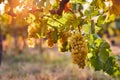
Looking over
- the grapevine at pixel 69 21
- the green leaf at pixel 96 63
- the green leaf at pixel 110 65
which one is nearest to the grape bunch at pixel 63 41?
the grapevine at pixel 69 21

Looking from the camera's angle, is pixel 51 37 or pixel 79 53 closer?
pixel 79 53

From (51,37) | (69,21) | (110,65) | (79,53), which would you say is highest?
(69,21)

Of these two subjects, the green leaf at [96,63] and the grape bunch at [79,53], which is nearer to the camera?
the grape bunch at [79,53]

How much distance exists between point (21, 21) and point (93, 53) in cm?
62

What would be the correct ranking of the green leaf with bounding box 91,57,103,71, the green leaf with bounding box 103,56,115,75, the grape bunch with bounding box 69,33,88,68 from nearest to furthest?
the grape bunch with bounding box 69,33,88,68, the green leaf with bounding box 91,57,103,71, the green leaf with bounding box 103,56,115,75

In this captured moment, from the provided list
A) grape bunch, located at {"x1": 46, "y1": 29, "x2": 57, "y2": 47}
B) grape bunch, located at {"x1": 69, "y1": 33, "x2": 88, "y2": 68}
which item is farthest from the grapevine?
grape bunch, located at {"x1": 69, "y1": 33, "x2": 88, "y2": 68}

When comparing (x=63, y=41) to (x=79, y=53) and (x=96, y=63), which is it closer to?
(x=96, y=63)

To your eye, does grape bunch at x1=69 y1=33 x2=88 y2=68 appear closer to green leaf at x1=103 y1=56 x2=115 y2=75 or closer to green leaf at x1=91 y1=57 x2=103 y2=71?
green leaf at x1=91 y1=57 x2=103 y2=71

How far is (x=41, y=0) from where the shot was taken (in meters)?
2.54

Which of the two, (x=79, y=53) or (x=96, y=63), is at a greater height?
(x=79, y=53)

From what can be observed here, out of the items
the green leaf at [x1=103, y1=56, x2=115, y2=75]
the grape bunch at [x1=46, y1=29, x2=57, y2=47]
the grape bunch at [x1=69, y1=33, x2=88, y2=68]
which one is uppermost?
the grape bunch at [x1=46, y1=29, x2=57, y2=47]

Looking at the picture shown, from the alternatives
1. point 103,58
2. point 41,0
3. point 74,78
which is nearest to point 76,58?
point 103,58

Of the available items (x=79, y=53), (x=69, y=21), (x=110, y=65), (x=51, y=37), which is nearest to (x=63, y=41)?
(x=51, y=37)

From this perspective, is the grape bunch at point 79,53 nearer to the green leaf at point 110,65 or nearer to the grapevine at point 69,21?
the grapevine at point 69,21
